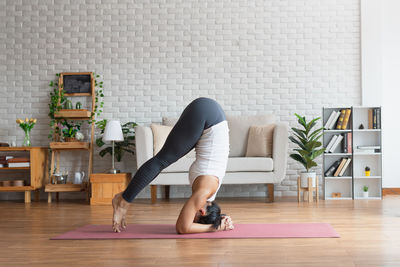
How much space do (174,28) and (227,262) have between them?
4.56 m

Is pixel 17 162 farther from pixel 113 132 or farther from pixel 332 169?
pixel 332 169

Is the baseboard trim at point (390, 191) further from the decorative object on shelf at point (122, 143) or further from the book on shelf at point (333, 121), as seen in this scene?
the decorative object on shelf at point (122, 143)

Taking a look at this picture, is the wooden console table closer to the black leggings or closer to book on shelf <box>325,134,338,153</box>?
the black leggings

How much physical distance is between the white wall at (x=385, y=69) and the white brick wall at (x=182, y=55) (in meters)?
0.13

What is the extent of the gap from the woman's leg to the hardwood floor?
1.11ft

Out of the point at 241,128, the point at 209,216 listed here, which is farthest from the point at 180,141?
the point at 241,128

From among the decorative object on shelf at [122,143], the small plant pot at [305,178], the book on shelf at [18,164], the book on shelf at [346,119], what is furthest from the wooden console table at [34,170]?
the book on shelf at [346,119]

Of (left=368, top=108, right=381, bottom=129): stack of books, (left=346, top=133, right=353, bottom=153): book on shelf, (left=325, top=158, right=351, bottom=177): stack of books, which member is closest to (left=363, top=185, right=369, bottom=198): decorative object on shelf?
(left=325, top=158, right=351, bottom=177): stack of books

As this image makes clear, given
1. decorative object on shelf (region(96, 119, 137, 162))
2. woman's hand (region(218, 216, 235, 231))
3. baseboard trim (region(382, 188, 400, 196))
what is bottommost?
baseboard trim (region(382, 188, 400, 196))

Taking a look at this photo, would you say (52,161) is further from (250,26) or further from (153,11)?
(250,26)

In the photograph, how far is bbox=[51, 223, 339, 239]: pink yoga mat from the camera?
304cm

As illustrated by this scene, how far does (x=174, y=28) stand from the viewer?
21.0 feet

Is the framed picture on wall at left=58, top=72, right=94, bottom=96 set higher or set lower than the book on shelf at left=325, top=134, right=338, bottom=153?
higher

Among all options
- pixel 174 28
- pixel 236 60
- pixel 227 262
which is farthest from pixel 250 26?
pixel 227 262
